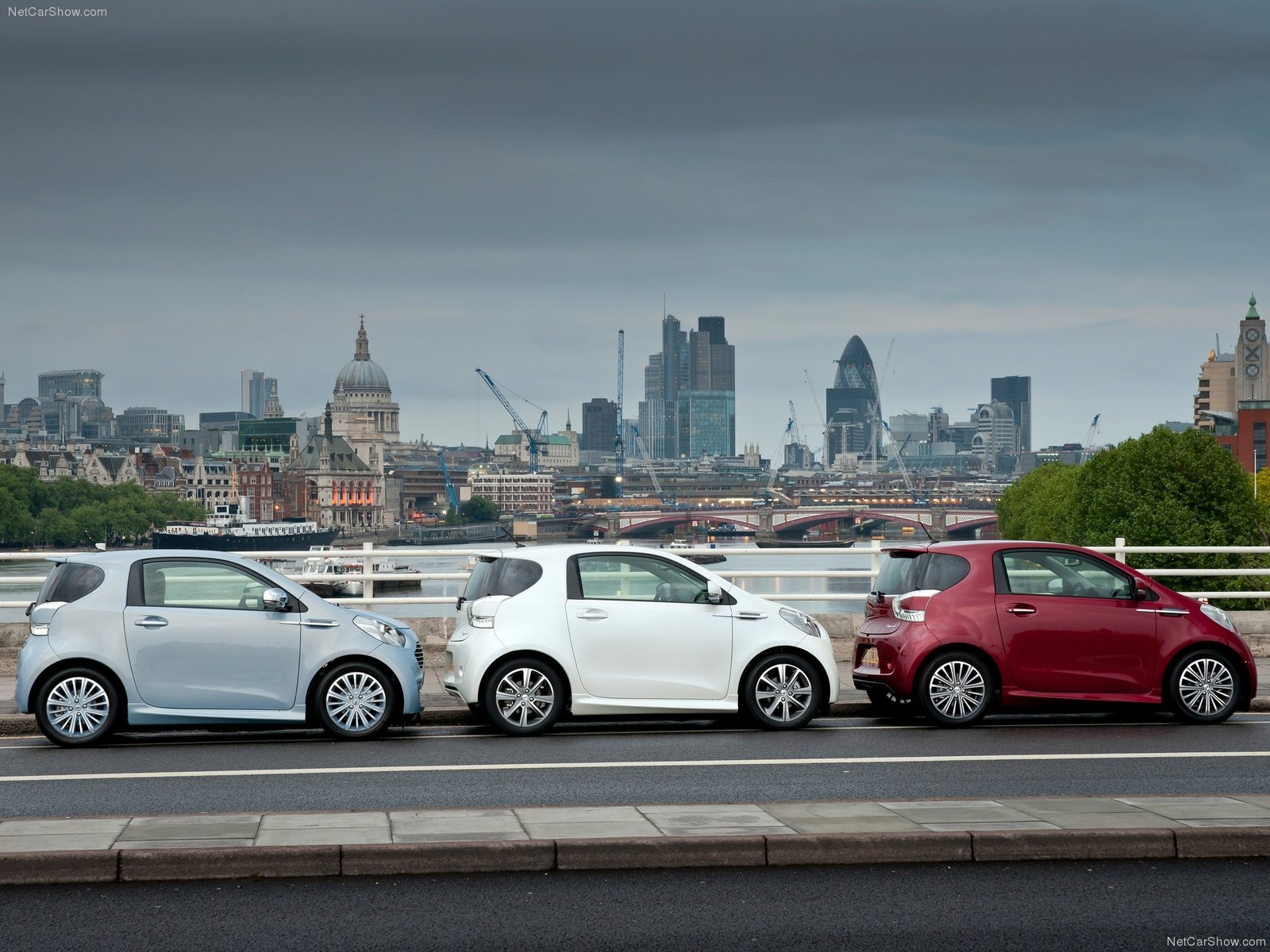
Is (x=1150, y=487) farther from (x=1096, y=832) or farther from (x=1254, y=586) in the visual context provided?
(x=1096, y=832)

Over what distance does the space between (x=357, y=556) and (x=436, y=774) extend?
22.9 ft

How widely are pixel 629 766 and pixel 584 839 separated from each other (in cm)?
322

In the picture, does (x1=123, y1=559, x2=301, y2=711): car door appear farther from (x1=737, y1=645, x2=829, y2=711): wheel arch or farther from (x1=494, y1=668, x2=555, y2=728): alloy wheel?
(x1=737, y1=645, x2=829, y2=711): wheel arch

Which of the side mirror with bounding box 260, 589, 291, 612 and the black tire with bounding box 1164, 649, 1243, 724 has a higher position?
the side mirror with bounding box 260, 589, 291, 612

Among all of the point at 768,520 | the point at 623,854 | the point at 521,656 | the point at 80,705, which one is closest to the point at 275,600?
the point at 80,705

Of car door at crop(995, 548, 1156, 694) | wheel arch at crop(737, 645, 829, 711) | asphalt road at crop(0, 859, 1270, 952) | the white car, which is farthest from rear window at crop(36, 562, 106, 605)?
car door at crop(995, 548, 1156, 694)

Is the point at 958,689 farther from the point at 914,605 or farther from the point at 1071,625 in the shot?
the point at 1071,625

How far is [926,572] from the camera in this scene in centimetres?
1356

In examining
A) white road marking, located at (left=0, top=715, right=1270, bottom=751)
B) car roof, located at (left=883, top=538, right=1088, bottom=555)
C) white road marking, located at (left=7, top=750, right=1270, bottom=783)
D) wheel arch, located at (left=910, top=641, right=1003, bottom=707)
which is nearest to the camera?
white road marking, located at (left=7, top=750, right=1270, bottom=783)

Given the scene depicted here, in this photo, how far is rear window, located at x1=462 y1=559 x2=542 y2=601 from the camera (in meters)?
12.9

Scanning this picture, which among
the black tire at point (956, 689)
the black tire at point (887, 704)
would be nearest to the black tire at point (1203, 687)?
the black tire at point (956, 689)

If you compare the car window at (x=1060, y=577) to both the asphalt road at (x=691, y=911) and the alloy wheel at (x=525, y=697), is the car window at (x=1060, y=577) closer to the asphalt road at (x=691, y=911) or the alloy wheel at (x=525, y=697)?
the alloy wheel at (x=525, y=697)

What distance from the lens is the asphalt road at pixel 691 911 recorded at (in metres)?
6.58

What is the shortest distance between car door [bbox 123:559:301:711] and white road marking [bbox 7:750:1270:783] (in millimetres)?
1425
